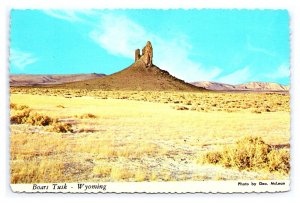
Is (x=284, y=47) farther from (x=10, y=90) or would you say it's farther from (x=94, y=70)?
(x=10, y=90)

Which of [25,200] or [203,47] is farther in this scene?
[203,47]

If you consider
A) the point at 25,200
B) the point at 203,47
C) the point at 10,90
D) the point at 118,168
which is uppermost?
the point at 203,47

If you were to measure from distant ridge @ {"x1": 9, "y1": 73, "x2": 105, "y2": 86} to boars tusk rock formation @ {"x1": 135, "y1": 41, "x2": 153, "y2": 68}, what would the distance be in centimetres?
51

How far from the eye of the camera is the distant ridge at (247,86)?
617 centimetres

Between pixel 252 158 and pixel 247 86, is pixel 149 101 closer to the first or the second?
pixel 247 86

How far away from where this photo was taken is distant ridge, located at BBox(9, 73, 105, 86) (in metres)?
A: 6.01

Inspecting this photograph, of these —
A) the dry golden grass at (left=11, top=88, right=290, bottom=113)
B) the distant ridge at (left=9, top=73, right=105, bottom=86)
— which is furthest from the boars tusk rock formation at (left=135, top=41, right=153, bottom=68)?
the distant ridge at (left=9, top=73, right=105, bottom=86)

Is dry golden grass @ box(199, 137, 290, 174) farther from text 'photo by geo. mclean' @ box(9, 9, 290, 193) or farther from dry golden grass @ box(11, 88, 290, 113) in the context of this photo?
dry golden grass @ box(11, 88, 290, 113)

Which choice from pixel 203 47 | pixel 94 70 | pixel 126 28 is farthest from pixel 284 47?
pixel 94 70

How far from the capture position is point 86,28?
6227 mm

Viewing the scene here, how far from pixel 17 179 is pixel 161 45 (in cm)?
235

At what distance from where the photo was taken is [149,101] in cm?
631

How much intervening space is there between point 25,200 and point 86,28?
2182 millimetres

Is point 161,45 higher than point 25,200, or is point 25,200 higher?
point 161,45
